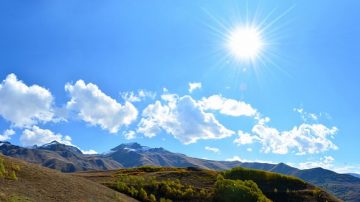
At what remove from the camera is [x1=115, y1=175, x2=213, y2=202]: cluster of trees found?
42562mm

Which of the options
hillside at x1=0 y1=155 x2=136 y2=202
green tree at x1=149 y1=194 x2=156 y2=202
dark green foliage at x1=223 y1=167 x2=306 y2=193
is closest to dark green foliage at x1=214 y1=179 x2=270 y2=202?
green tree at x1=149 y1=194 x2=156 y2=202

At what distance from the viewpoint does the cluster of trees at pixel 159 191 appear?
42562 millimetres

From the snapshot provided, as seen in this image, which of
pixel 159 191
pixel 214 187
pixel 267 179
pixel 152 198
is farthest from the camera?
pixel 267 179

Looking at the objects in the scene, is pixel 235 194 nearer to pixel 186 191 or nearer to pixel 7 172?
pixel 186 191

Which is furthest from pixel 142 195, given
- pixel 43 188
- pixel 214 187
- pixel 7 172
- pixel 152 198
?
pixel 7 172

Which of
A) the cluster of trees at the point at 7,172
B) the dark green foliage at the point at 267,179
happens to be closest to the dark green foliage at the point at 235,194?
the dark green foliage at the point at 267,179

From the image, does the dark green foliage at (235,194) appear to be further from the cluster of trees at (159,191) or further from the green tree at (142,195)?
the green tree at (142,195)

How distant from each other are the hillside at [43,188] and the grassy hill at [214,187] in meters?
6.40

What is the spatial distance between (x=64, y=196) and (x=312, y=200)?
3512cm

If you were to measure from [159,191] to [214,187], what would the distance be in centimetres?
720

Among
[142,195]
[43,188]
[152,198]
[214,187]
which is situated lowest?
[43,188]

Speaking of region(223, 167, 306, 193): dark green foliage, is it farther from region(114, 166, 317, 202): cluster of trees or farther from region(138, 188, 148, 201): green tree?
region(138, 188, 148, 201): green tree

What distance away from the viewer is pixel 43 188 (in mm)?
31250

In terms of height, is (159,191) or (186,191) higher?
(186,191)
